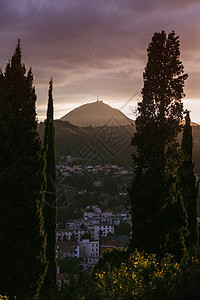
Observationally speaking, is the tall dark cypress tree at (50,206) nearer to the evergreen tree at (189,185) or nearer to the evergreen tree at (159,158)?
the evergreen tree at (159,158)

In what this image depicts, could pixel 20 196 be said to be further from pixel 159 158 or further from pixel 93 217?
pixel 93 217

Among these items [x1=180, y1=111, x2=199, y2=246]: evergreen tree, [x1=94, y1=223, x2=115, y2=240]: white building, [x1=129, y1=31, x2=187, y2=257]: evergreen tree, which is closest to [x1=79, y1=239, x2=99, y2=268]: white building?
[x1=94, y1=223, x2=115, y2=240]: white building

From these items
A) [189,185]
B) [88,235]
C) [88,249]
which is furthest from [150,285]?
[88,235]

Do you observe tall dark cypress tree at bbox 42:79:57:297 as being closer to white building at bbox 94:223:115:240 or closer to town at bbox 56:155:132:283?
town at bbox 56:155:132:283

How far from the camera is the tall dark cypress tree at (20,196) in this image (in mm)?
9336

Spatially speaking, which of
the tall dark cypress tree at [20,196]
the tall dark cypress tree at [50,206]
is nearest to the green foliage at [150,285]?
the tall dark cypress tree at [20,196]

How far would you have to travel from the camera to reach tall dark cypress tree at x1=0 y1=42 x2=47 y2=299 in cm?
934

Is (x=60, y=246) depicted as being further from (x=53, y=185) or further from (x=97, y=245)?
(x=53, y=185)

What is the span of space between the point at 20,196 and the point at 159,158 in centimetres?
647

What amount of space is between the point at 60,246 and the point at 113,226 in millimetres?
23163

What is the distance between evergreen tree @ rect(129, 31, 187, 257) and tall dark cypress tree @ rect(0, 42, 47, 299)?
15.4 feet

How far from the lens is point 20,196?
378 inches

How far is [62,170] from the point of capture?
105m

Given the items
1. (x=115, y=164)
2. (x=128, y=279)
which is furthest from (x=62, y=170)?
(x=128, y=279)
